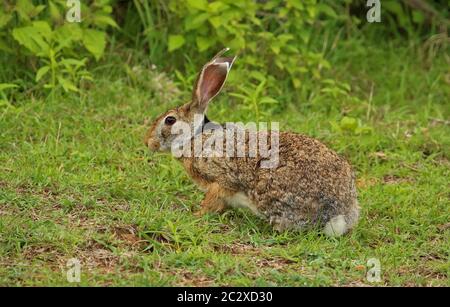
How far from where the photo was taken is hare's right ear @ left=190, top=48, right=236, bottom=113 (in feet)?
23.1

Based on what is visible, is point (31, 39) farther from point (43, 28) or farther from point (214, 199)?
point (214, 199)

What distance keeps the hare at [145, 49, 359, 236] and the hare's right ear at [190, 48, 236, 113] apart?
0.04 feet

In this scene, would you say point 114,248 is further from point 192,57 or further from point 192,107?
point 192,57

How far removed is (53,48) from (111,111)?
0.77 metres

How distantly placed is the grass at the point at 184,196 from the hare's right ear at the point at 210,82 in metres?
0.71

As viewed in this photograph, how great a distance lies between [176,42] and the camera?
30.0 ft

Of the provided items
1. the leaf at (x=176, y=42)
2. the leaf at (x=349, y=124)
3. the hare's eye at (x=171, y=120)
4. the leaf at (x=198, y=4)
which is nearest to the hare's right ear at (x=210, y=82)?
the hare's eye at (x=171, y=120)

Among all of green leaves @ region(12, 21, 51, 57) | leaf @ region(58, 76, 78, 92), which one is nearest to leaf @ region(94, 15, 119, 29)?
green leaves @ region(12, 21, 51, 57)

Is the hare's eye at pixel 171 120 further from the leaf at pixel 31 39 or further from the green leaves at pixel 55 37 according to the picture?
the leaf at pixel 31 39

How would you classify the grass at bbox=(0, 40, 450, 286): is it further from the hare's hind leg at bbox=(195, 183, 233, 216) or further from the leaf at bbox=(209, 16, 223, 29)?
the leaf at bbox=(209, 16, 223, 29)

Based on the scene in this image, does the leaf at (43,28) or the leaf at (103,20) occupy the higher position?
the leaf at (103,20)

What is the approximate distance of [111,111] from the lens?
8.62m

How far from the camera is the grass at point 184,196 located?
5.89m
